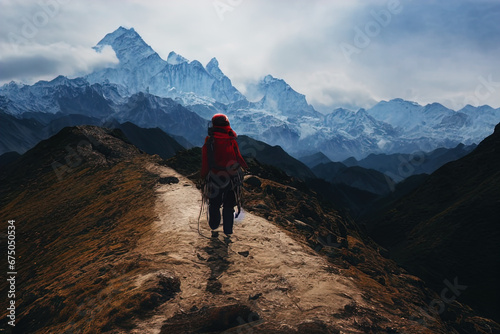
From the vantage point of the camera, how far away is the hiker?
332 inches

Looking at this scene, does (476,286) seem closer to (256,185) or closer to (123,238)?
(256,185)

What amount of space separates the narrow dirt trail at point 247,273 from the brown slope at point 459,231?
64.8 feet

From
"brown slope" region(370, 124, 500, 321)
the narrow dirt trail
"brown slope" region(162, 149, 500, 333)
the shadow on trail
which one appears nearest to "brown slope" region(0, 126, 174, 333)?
the narrow dirt trail

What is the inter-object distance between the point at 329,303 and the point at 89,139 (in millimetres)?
25010

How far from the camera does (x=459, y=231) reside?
112 feet

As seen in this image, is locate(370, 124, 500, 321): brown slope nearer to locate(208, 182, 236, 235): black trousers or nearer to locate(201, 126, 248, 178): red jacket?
locate(208, 182, 236, 235): black trousers

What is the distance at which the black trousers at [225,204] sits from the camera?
28.3 feet

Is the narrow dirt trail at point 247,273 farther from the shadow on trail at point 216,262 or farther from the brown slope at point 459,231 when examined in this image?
the brown slope at point 459,231

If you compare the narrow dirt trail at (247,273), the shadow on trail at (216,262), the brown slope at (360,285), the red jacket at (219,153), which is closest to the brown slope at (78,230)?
the narrow dirt trail at (247,273)

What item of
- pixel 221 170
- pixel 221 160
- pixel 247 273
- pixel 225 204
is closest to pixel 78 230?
pixel 225 204

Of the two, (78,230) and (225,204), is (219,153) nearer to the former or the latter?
(225,204)

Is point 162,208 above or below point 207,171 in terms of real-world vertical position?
below

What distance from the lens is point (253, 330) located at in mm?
5070

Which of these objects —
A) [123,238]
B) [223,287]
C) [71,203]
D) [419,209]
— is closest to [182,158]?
[71,203]
